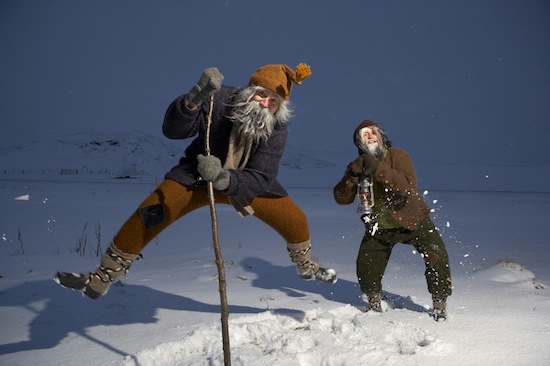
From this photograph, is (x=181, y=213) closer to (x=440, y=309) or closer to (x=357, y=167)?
(x=357, y=167)

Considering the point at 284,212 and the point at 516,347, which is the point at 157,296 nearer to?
the point at 284,212

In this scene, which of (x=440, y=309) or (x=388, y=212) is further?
(x=388, y=212)

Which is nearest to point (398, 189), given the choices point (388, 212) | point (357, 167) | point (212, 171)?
point (388, 212)

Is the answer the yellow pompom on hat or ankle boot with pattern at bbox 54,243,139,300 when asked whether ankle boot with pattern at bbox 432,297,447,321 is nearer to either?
the yellow pompom on hat

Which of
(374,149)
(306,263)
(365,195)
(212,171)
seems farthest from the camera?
(374,149)

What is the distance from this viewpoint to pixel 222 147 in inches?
111

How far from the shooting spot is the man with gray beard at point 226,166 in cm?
255

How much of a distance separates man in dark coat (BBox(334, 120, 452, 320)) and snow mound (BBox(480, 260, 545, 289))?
4.83 ft

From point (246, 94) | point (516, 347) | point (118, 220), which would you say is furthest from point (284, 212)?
point (118, 220)

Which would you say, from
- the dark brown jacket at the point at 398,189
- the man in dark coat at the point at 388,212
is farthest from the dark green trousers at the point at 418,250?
the dark brown jacket at the point at 398,189

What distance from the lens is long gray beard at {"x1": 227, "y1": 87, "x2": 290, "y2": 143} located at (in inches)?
104

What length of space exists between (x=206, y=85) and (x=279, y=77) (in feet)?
2.02

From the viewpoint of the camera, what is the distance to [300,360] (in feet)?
8.36

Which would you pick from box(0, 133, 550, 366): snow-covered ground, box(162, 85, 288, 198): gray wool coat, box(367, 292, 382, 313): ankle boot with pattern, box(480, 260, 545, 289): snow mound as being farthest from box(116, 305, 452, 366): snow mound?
box(480, 260, 545, 289): snow mound
